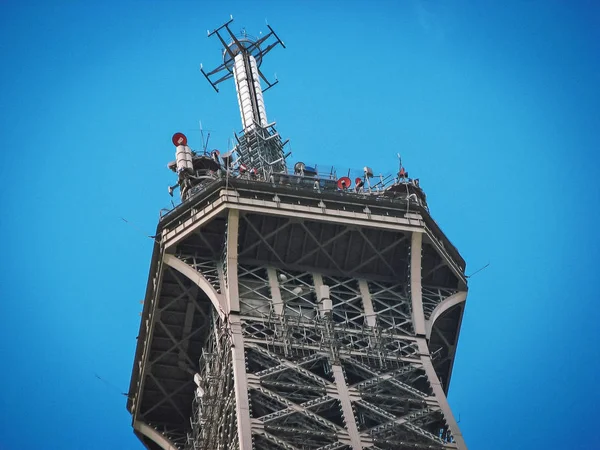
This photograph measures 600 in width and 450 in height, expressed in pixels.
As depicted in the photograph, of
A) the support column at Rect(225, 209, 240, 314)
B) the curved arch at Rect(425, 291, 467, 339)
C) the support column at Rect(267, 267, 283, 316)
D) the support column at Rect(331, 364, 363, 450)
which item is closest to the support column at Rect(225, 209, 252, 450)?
the support column at Rect(225, 209, 240, 314)

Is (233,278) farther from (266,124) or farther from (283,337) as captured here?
(266,124)

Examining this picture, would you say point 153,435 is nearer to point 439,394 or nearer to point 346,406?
point 346,406

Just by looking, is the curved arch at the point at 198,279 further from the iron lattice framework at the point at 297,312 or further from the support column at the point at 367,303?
the support column at the point at 367,303

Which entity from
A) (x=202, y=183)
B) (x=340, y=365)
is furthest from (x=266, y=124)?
(x=340, y=365)

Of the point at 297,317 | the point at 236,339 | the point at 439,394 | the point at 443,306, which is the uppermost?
the point at 443,306

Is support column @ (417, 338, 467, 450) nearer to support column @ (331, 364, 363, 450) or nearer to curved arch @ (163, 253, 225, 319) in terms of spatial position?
support column @ (331, 364, 363, 450)

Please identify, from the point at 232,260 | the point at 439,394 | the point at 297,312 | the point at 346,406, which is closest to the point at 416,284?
the point at 297,312
